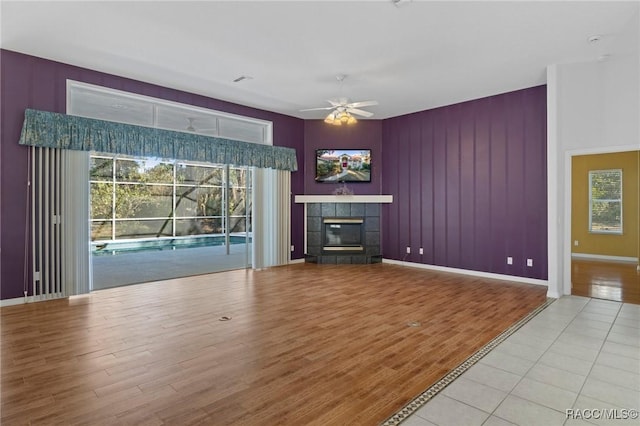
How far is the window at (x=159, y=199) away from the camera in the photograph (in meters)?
9.66

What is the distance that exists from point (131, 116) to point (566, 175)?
664cm

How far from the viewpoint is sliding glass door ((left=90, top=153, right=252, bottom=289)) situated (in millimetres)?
8713

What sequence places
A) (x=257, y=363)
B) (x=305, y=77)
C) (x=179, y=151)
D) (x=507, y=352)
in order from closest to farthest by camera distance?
(x=257, y=363)
(x=507, y=352)
(x=305, y=77)
(x=179, y=151)

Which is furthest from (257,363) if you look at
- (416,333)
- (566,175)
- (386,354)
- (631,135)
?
(631,135)

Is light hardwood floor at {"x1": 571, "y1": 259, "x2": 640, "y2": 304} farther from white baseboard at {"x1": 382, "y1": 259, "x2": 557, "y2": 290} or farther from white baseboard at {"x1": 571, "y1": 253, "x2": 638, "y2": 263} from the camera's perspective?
white baseboard at {"x1": 382, "y1": 259, "x2": 557, "y2": 290}

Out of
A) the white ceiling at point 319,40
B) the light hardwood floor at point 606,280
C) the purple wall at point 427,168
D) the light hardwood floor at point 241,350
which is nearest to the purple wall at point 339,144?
the purple wall at point 427,168

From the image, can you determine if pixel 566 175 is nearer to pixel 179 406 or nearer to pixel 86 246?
pixel 179 406

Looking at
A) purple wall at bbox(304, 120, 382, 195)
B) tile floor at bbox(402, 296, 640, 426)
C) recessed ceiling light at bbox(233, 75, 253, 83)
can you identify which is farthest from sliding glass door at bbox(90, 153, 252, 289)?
tile floor at bbox(402, 296, 640, 426)

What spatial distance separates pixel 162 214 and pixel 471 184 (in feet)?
29.5

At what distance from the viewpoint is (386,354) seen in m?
3.02

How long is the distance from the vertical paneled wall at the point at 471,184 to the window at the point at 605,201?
382 centimetres

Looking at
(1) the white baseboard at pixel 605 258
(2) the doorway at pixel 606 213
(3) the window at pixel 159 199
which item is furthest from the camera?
(3) the window at pixel 159 199

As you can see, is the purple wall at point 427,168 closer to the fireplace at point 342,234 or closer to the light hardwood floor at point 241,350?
the fireplace at point 342,234

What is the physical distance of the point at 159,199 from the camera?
1076cm
